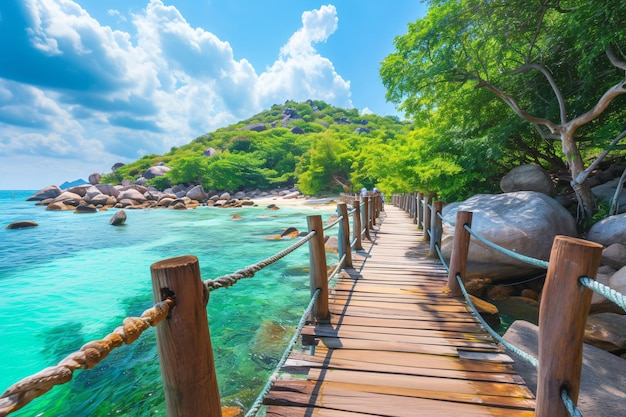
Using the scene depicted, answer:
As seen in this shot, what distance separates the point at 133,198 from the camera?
38531mm

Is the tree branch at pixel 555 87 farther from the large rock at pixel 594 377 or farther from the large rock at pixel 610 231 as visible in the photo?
the large rock at pixel 594 377

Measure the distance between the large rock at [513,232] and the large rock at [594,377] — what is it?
2504 mm

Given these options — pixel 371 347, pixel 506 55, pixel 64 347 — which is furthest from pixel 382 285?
pixel 506 55

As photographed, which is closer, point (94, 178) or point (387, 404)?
point (387, 404)

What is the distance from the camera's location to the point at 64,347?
5625 millimetres

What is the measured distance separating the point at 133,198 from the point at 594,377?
1771 inches

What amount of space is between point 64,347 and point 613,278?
10395mm

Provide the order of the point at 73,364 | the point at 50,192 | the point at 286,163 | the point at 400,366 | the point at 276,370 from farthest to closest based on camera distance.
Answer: the point at 286,163 → the point at 50,192 → the point at 400,366 → the point at 276,370 → the point at 73,364

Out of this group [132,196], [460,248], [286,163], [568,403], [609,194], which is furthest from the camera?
[286,163]

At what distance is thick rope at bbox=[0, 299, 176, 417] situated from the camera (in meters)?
0.61

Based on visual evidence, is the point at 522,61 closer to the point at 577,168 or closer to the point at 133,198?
the point at 577,168

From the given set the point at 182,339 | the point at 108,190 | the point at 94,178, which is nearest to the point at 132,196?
the point at 108,190

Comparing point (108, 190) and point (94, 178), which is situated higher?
point (94, 178)

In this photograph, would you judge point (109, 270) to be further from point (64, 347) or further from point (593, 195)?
point (593, 195)
